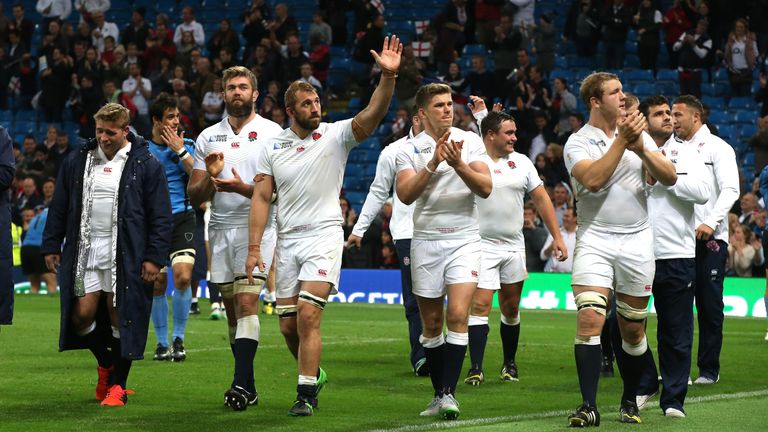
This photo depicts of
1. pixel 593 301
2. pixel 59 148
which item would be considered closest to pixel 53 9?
pixel 59 148

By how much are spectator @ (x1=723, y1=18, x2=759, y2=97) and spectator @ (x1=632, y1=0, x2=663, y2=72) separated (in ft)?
4.84

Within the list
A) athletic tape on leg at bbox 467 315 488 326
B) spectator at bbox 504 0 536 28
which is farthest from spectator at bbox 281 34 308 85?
athletic tape on leg at bbox 467 315 488 326

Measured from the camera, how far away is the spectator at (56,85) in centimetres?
3134

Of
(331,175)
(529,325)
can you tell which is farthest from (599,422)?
(529,325)

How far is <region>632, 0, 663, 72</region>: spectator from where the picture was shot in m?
26.5

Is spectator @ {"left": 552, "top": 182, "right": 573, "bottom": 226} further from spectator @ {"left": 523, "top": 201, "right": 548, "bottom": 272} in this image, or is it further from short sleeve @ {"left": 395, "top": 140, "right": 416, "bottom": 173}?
short sleeve @ {"left": 395, "top": 140, "right": 416, "bottom": 173}

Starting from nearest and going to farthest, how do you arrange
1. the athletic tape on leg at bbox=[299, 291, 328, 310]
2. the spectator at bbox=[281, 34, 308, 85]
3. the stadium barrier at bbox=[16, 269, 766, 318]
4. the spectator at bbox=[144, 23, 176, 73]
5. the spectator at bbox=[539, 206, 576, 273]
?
the athletic tape on leg at bbox=[299, 291, 328, 310]
the stadium barrier at bbox=[16, 269, 766, 318]
the spectator at bbox=[539, 206, 576, 273]
the spectator at bbox=[281, 34, 308, 85]
the spectator at bbox=[144, 23, 176, 73]

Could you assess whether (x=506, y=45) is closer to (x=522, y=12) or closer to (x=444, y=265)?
(x=522, y=12)

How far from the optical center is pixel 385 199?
1305 cm

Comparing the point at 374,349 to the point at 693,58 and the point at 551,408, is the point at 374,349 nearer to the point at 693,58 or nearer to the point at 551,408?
the point at 551,408

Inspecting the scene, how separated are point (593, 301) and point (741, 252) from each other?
1280cm

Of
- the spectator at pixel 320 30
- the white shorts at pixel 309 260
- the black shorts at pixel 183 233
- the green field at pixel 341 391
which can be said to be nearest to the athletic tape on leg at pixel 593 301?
the green field at pixel 341 391

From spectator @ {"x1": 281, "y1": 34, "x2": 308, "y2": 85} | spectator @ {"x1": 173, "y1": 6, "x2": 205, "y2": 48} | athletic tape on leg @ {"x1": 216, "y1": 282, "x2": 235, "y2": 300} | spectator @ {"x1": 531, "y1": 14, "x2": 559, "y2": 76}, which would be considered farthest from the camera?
spectator @ {"x1": 173, "y1": 6, "x2": 205, "y2": 48}

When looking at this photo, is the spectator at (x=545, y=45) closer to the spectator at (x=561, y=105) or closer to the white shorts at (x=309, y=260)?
the spectator at (x=561, y=105)
